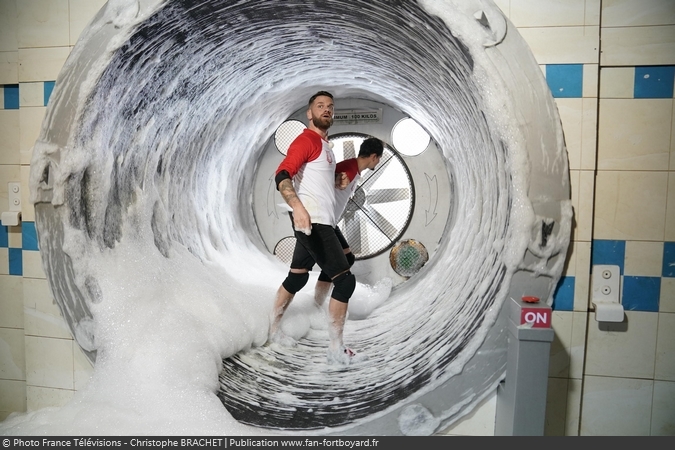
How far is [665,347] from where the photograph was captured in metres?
2.27

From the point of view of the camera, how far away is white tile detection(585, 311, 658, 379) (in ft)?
7.47

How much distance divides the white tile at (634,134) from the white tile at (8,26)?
278cm

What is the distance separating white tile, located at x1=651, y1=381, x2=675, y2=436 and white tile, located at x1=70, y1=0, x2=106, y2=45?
9.86 feet

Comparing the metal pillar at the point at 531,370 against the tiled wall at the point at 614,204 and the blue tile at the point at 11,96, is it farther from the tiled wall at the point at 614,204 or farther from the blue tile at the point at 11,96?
the blue tile at the point at 11,96

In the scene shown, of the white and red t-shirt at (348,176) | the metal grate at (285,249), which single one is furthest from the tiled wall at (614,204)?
the metal grate at (285,249)

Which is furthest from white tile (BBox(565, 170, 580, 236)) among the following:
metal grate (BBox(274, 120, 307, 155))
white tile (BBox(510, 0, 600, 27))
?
metal grate (BBox(274, 120, 307, 155))

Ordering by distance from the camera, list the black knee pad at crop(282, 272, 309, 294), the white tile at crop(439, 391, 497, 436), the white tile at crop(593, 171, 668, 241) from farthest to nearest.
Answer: the black knee pad at crop(282, 272, 309, 294) < the white tile at crop(439, 391, 497, 436) < the white tile at crop(593, 171, 668, 241)

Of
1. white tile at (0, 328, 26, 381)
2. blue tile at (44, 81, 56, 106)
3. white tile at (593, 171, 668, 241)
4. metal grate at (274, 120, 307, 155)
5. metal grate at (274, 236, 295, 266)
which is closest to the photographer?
white tile at (593, 171, 668, 241)

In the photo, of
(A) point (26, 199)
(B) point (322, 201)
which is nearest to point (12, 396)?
(A) point (26, 199)

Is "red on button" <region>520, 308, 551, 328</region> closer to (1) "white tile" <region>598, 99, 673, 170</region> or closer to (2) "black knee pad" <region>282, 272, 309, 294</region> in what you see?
(1) "white tile" <region>598, 99, 673, 170</region>

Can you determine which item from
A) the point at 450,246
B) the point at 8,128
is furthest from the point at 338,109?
the point at 8,128

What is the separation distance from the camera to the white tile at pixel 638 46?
217cm

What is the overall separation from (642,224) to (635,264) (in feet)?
0.55

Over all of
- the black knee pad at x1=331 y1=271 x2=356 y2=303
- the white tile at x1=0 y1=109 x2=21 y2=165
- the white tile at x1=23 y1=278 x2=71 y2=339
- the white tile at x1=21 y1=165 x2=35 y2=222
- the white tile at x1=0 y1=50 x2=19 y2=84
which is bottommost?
the white tile at x1=23 y1=278 x2=71 y2=339
